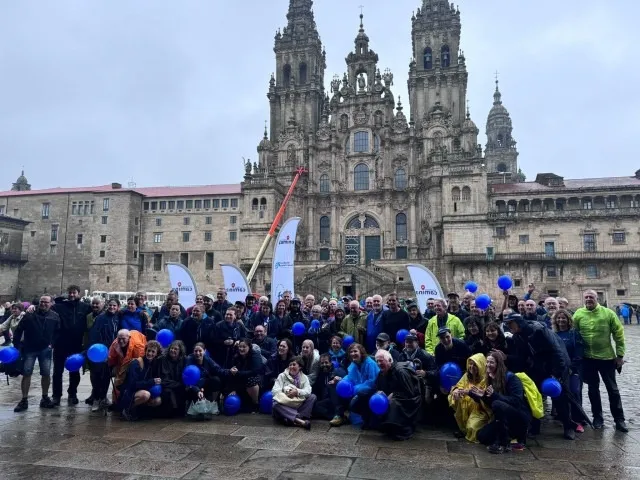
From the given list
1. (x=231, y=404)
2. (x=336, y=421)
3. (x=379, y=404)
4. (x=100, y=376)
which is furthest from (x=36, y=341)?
(x=379, y=404)

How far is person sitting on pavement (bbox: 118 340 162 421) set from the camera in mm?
8405

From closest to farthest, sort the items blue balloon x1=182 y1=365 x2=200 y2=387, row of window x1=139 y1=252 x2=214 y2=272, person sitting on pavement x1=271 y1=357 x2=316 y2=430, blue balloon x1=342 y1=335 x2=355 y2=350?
1. person sitting on pavement x1=271 y1=357 x2=316 y2=430
2. blue balloon x1=182 y1=365 x2=200 y2=387
3. blue balloon x1=342 y1=335 x2=355 y2=350
4. row of window x1=139 y1=252 x2=214 y2=272

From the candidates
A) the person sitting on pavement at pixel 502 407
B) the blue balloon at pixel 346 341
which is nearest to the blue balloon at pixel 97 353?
the blue balloon at pixel 346 341

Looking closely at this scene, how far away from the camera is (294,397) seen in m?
8.41

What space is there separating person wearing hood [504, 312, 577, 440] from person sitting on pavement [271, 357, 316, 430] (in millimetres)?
3718

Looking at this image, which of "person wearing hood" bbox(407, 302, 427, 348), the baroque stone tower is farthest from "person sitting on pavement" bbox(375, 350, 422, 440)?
the baroque stone tower

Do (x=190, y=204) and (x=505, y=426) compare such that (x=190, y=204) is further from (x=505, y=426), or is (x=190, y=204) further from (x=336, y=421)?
(x=505, y=426)

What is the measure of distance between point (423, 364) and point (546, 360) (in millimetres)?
1993

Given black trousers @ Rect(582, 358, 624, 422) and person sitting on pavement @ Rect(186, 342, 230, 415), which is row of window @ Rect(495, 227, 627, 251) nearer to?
black trousers @ Rect(582, 358, 624, 422)

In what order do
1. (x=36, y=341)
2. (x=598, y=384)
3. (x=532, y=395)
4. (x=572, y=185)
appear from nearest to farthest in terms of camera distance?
1. (x=532, y=395)
2. (x=598, y=384)
3. (x=36, y=341)
4. (x=572, y=185)

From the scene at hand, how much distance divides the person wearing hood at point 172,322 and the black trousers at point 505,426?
6597 mm

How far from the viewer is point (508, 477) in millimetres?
5859

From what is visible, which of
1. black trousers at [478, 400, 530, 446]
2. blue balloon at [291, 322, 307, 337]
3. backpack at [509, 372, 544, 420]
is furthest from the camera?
blue balloon at [291, 322, 307, 337]

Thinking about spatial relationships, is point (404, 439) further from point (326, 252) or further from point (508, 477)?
point (326, 252)
